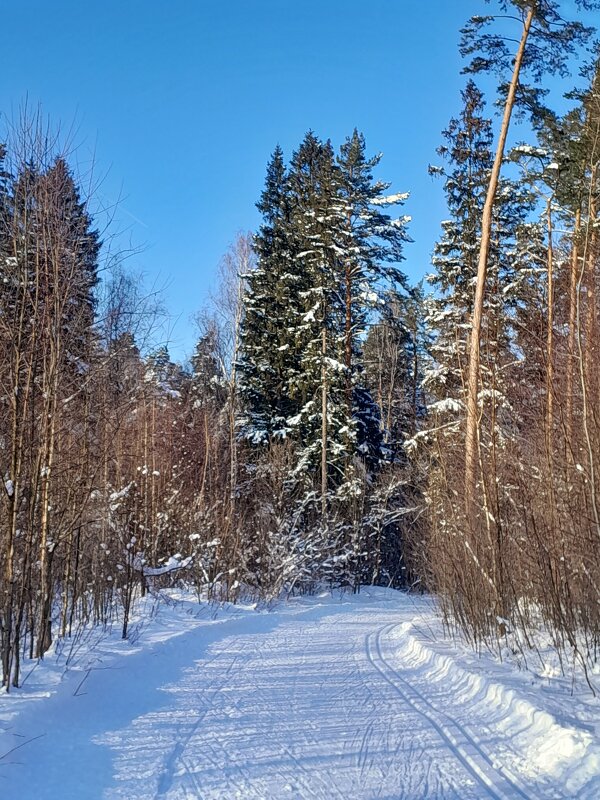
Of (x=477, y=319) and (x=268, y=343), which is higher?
(x=268, y=343)

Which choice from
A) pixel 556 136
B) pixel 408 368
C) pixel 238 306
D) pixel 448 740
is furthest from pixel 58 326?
pixel 408 368

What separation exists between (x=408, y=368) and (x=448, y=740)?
36654 mm

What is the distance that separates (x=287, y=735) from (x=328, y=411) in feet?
66.7

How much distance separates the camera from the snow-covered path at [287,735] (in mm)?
4203

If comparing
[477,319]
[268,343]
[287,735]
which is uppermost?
[268,343]

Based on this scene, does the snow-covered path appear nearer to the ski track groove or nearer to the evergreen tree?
the ski track groove

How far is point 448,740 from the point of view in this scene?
5.23 metres

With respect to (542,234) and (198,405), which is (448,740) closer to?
(542,234)

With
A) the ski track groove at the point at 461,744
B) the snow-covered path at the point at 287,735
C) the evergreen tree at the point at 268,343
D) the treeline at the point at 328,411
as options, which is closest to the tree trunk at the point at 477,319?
the treeline at the point at 328,411

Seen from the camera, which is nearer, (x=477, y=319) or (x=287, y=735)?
(x=287, y=735)

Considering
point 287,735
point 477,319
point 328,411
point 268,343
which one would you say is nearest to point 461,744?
point 287,735

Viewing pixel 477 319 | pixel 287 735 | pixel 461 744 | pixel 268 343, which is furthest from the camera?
pixel 268 343

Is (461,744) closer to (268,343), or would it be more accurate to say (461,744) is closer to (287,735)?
(287,735)

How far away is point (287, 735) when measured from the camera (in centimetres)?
537
